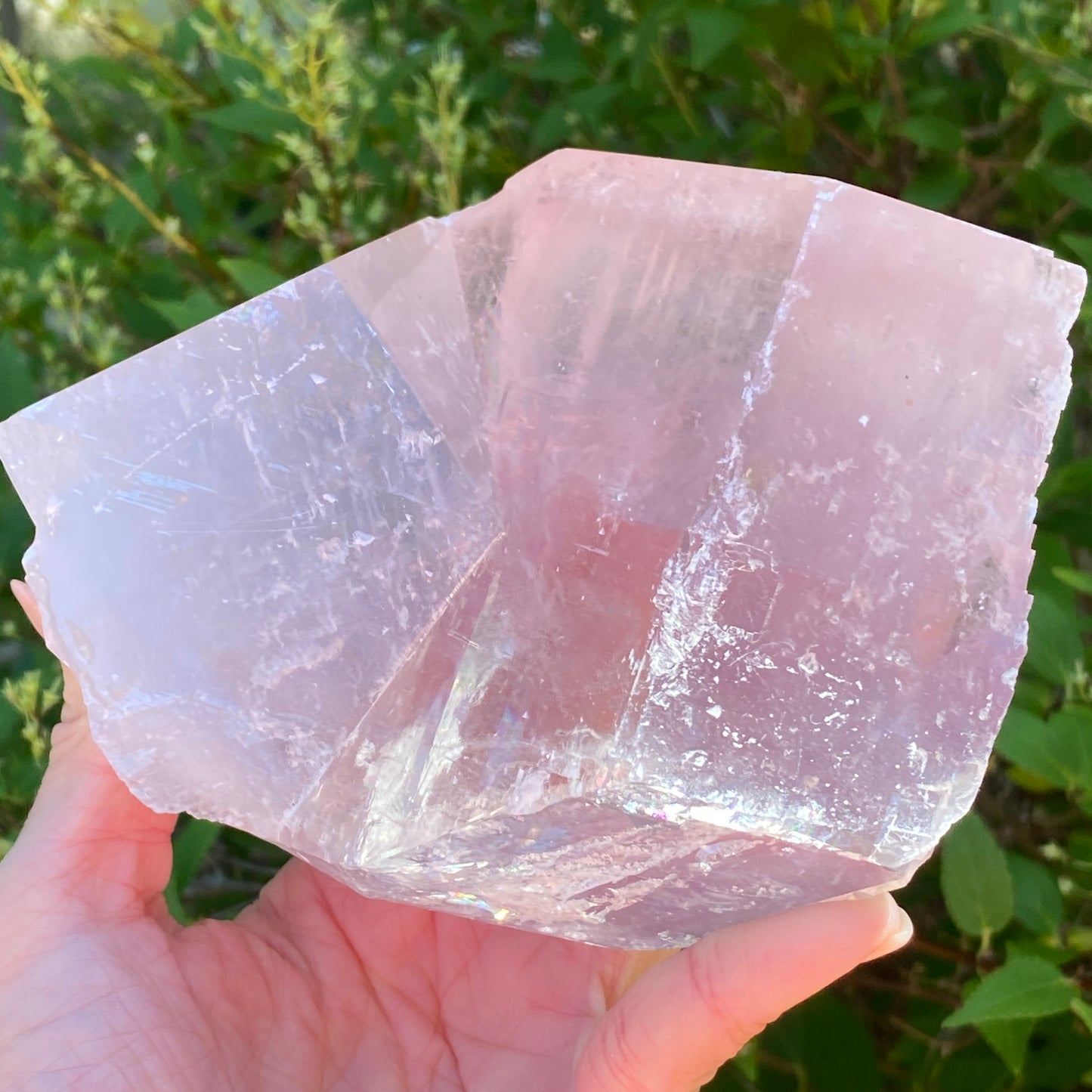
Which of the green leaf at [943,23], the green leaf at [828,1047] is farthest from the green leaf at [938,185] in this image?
the green leaf at [828,1047]

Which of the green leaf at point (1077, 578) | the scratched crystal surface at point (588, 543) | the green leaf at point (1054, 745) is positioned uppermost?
the scratched crystal surface at point (588, 543)

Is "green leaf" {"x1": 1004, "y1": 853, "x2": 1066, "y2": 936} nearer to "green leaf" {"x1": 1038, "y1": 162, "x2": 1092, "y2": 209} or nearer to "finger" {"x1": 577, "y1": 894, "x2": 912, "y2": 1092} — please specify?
"finger" {"x1": 577, "y1": 894, "x2": 912, "y2": 1092}

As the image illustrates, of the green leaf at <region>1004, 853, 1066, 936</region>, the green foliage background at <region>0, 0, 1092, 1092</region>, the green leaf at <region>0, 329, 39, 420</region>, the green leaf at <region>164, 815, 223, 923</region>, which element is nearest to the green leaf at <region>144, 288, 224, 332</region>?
the green foliage background at <region>0, 0, 1092, 1092</region>

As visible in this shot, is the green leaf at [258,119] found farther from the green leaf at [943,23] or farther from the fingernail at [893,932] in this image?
the fingernail at [893,932]

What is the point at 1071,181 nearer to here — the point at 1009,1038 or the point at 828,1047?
the point at 1009,1038

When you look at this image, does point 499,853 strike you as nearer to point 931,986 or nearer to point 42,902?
point 42,902

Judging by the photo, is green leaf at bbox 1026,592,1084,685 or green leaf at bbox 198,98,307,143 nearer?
green leaf at bbox 1026,592,1084,685

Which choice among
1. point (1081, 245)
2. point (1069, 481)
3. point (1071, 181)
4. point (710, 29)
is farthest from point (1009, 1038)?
point (710, 29)
